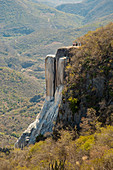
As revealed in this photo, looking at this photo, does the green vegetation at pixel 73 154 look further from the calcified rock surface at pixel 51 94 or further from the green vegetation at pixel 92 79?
the calcified rock surface at pixel 51 94

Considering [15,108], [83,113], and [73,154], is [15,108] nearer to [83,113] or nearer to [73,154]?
[83,113]

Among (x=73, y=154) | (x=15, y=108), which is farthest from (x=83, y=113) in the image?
(x=15, y=108)

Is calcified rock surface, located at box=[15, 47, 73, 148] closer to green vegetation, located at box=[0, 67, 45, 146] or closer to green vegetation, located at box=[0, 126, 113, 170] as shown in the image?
green vegetation, located at box=[0, 126, 113, 170]

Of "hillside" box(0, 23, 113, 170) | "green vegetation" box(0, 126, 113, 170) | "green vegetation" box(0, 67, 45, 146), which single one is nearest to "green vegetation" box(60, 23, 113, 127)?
"hillside" box(0, 23, 113, 170)

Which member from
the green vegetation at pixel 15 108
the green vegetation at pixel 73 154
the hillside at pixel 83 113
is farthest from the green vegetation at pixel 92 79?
the green vegetation at pixel 15 108

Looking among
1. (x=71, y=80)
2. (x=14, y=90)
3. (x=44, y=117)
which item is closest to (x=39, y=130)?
(x=44, y=117)
